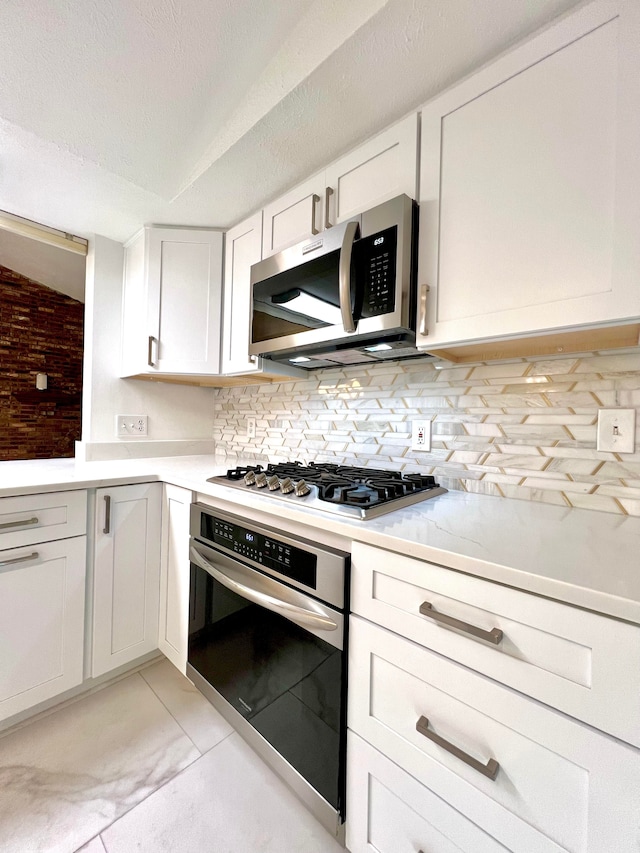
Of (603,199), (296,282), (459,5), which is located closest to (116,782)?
(296,282)

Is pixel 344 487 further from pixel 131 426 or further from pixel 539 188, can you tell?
pixel 131 426

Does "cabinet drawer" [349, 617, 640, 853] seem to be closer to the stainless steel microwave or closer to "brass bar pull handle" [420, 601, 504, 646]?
"brass bar pull handle" [420, 601, 504, 646]

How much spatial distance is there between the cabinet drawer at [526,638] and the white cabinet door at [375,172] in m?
1.10

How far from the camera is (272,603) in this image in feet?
3.57

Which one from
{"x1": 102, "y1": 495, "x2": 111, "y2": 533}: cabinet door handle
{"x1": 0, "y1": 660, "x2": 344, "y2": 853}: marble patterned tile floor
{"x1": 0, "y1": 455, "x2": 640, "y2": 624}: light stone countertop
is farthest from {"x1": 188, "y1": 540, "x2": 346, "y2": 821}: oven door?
{"x1": 102, "y1": 495, "x2": 111, "y2": 533}: cabinet door handle

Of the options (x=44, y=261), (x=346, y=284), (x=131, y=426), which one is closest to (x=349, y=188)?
(x=346, y=284)

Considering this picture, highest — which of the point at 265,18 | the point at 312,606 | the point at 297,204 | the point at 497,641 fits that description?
the point at 265,18

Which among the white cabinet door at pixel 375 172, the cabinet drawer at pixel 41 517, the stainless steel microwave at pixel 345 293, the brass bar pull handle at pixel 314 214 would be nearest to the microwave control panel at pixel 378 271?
the stainless steel microwave at pixel 345 293

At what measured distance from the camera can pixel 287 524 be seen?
1.09 metres

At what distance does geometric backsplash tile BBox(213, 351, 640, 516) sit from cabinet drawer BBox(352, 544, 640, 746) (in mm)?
603

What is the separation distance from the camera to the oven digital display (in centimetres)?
101

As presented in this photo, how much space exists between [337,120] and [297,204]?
1.08 feet

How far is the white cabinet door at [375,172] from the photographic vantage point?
1.11 m

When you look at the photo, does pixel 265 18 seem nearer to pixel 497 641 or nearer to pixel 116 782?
pixel 497 641
